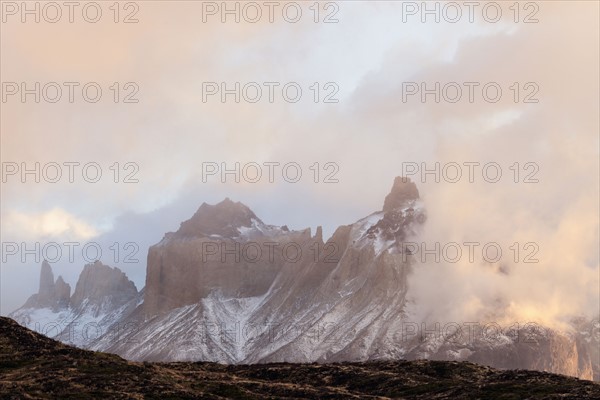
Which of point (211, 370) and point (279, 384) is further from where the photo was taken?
point (211, 370)

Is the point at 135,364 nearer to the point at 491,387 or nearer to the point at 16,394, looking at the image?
Answer: the point at 16,394

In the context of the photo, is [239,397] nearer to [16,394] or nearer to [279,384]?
[279,384]

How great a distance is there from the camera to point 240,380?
123m

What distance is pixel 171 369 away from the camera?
131m

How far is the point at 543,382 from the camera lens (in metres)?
122

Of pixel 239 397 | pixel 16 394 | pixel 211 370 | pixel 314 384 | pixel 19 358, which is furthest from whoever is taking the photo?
pixel 211 370

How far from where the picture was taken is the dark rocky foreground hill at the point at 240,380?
349 feet

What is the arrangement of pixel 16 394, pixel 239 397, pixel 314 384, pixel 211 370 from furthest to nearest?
pixel 211 370, pixel 314 384, pixel 239 397, pixel 16 394

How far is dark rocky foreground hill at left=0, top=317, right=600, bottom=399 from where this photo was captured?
106312mm

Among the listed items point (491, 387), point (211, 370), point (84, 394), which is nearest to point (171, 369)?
point (211, 370)

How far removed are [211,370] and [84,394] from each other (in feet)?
121

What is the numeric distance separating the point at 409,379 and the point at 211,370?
28313 mm

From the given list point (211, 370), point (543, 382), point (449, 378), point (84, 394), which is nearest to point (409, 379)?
point (449, 378)

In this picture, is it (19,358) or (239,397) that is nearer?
(239,397)
